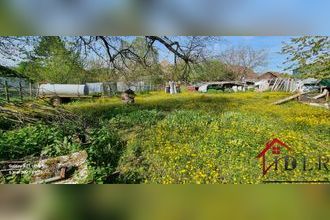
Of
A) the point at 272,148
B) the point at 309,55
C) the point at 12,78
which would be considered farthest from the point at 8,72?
the point at 309,55

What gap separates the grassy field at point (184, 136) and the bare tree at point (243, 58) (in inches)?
11.5

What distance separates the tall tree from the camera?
458 cm

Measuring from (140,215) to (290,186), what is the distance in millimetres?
1575

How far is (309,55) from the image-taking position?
4699 mm

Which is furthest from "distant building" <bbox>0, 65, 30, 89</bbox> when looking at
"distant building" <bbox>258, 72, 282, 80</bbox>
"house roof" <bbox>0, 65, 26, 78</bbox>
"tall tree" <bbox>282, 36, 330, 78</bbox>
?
"tall tree" <bbox>282, 36, 330, 78</bbox>

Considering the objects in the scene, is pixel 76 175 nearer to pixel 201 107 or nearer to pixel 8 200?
pixel 8 200

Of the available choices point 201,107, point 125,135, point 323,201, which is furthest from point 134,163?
point 323,201

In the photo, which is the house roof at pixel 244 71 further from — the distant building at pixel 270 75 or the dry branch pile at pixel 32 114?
the dry branch pile at pixel 32 114

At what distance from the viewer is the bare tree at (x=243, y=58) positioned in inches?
180

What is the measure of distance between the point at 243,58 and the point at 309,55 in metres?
0.74
